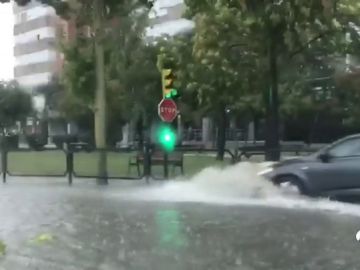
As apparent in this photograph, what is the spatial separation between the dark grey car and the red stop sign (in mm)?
6309

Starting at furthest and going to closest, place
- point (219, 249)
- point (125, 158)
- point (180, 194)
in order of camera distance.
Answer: point (125, 158) < point (180, 194) < point (219, 249)

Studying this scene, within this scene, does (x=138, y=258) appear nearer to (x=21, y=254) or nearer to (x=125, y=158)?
(x=21, y=254)

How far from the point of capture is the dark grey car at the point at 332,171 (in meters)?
15.7

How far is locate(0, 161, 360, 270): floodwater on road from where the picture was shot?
9297 millimetres

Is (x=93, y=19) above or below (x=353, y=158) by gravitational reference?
above

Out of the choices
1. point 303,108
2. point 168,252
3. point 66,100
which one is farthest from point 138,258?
point 66,100

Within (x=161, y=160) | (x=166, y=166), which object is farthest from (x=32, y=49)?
(x=166, y=166)

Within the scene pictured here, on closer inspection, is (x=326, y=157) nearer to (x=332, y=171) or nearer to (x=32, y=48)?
(x=332, y=171)

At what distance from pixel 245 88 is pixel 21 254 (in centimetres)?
2056

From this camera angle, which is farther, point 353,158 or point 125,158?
point 125,158

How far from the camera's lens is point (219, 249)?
399 inches

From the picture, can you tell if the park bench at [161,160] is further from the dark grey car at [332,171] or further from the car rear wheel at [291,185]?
the dark grey car at [332,171]

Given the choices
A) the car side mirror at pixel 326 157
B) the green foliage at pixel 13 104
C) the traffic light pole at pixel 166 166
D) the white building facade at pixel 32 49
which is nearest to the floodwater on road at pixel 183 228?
the car side mirror at pixel 326 157

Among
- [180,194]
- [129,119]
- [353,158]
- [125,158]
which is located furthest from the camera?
[129,119]
